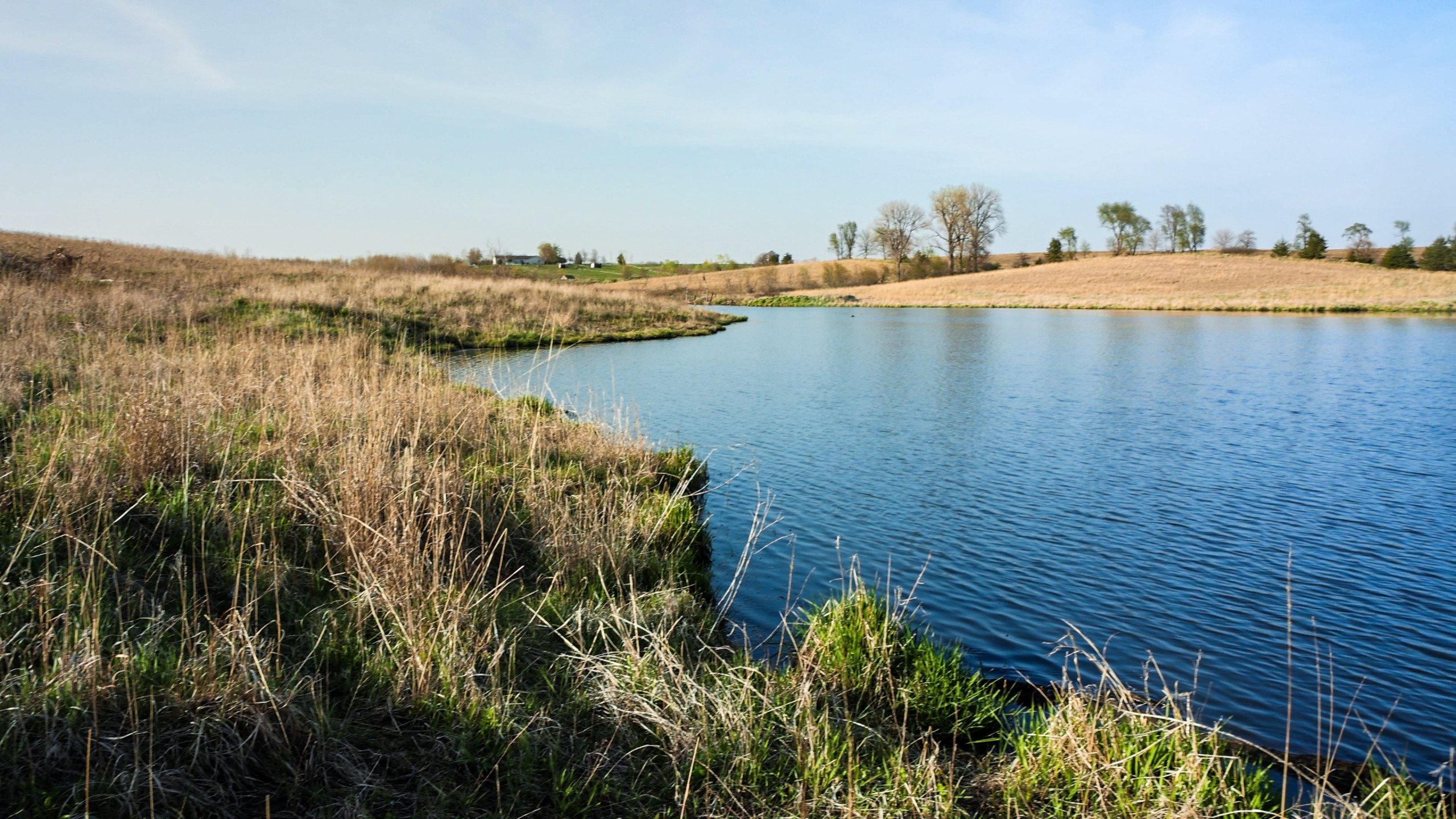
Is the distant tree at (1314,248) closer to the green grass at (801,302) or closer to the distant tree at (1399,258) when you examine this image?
the distant tree at (1399,258)

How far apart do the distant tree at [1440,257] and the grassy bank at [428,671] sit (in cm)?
7405

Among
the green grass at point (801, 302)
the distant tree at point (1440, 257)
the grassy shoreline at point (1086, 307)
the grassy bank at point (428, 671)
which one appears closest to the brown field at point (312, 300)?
the grassy bank at point (428, 671)

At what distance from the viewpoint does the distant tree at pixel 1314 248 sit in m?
73.3

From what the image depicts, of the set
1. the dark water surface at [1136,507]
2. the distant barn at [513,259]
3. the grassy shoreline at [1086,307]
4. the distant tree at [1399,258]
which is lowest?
the dark water surface at [1136,507]

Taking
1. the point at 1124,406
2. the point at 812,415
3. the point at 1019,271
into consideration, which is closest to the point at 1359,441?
the point at 1124,406

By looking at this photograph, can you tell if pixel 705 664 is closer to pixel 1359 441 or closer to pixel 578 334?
pixel 1359 441

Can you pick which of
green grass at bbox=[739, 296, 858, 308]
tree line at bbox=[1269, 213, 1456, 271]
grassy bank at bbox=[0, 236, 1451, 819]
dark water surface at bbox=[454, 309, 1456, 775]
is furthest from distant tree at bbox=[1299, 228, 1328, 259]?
grassy bank at bbox=[0, 236, 1451, 819]

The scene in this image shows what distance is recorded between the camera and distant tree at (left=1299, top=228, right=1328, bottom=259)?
73.3m

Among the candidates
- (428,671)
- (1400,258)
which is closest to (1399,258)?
(1400,258)

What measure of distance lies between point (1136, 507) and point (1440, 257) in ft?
229

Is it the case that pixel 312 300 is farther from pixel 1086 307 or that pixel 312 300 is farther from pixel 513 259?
pixel 513 259

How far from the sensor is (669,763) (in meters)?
3.53

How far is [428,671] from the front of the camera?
11.9 feet

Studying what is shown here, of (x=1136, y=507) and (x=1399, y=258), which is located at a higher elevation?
(x=1399, y=258)
